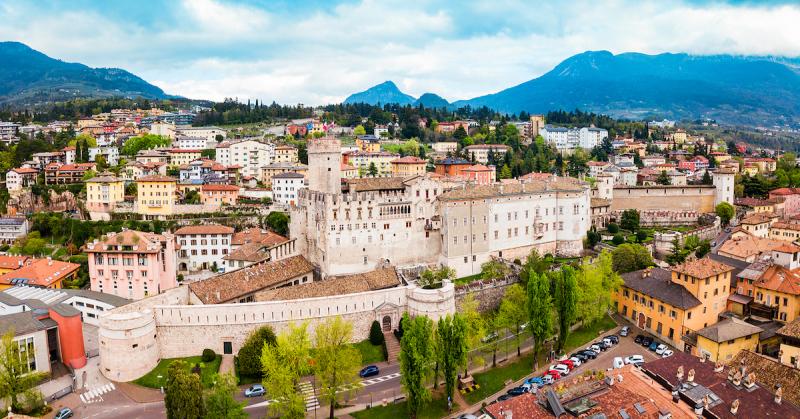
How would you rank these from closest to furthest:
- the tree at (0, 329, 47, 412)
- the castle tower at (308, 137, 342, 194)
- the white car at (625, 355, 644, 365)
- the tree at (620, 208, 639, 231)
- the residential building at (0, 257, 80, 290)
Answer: the tree at (0, 329, 47, 412)
the white car at (625, 355, 644, 365)
the castle tower at (308, 137, 342, 194)
the residential building at (0, 257, 80, 290)
the tree at (620, 208, 639, 231)

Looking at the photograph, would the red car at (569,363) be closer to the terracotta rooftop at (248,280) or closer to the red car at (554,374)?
the red car at (554,374)

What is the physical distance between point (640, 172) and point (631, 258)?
172 feet

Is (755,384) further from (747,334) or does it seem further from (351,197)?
(351,197)

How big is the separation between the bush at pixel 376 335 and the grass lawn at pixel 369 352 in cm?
26

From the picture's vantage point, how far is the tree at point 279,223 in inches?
2749

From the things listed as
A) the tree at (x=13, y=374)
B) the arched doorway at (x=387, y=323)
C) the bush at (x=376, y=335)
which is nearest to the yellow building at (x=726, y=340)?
the arched doorway at (x=387, y=323)

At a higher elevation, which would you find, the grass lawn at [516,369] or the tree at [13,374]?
the tree at [13,374]

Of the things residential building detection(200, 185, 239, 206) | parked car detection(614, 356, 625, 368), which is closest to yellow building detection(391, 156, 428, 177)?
residential building detection(200, 185, 239, 206)

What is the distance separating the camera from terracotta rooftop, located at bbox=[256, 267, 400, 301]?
43.6 m

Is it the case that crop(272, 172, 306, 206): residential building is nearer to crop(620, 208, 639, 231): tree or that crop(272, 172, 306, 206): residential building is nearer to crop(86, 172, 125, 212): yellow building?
crop(86, 172, 125, 212): yellow building

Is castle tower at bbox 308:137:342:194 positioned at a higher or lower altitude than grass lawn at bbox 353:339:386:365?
higher

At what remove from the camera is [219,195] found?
79188 mm

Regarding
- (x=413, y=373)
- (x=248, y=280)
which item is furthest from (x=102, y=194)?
(x=413, y=373)

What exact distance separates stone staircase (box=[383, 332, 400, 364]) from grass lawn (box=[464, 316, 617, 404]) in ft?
19.2
